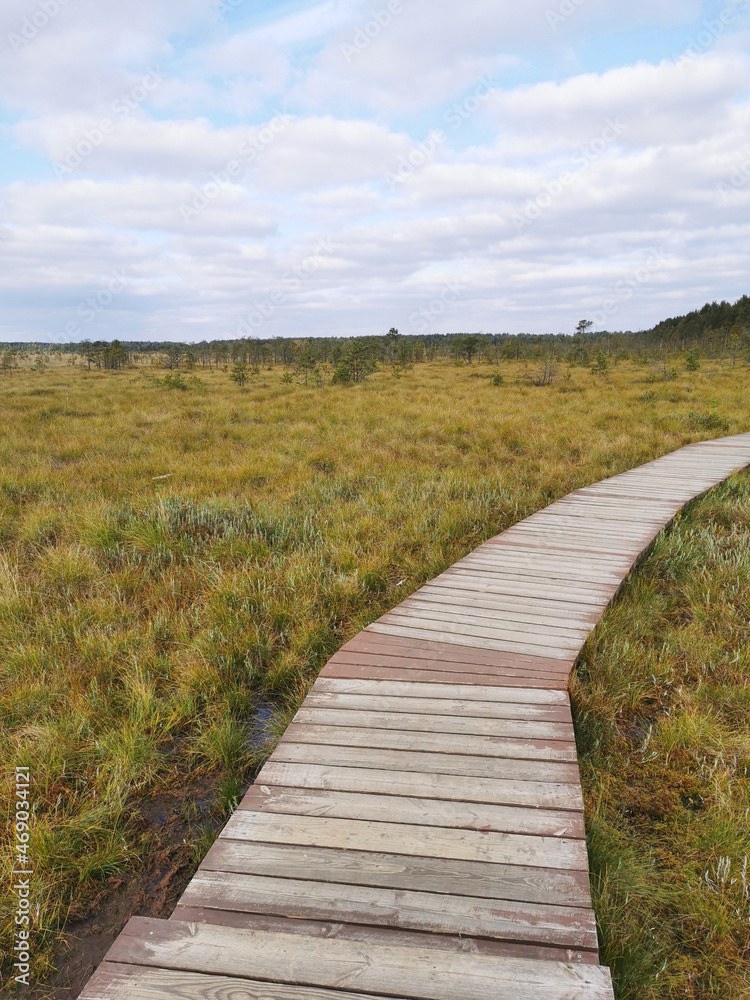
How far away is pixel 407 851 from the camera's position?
195cm

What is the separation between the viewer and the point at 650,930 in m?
1.92

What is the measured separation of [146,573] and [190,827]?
2.81 m

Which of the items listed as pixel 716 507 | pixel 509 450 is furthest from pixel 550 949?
pixel 509 450

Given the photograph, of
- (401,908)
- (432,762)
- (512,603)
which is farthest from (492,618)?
(401,908)

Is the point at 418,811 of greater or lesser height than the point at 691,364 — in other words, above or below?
below

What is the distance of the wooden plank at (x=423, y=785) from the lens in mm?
2189

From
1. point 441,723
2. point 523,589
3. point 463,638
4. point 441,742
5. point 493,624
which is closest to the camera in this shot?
point 441,742

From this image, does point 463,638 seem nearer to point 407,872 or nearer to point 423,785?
point 423,785

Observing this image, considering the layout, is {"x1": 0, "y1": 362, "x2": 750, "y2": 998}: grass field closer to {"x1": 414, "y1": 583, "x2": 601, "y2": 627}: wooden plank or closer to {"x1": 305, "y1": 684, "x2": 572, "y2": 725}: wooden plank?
{"x1": 414, "y1": 583, "x2": 601, "y2": 627}: wooden plank

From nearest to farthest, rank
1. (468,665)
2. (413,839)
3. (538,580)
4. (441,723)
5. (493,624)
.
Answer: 1. (413,839)
2. (441,723)
3. (468,665)
4. (493,624)
5. (538,580)

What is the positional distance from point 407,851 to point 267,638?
6.81 ft

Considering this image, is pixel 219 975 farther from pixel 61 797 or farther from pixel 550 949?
pixel 61 797

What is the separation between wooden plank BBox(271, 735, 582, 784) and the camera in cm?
233

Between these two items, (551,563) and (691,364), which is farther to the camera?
(691,364)
